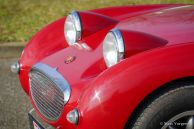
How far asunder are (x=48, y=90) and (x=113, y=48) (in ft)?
1.51

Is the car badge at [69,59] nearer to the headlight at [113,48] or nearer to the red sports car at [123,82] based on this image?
the red sports car at [123,82]

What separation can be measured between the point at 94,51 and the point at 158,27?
0.44 metres

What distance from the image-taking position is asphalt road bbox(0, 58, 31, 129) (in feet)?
12.4

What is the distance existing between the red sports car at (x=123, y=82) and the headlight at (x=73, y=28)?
0.24m

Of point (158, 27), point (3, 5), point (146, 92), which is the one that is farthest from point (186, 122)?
point (3, 5)

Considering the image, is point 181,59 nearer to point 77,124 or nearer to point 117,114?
point 117,114

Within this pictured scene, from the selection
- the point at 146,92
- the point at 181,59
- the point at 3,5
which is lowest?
the point at 3,5

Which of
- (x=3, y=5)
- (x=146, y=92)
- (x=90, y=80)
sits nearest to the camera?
(x=146, y=92)

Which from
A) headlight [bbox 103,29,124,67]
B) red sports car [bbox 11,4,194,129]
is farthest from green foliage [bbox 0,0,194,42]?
headlight [bbox 103,29,124,67]

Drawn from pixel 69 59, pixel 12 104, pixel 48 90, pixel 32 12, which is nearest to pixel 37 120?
pixel 48 90

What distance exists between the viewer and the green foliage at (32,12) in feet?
20.9

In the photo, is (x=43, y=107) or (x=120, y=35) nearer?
(x=120, y=35)

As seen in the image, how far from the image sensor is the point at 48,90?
2.70 meters

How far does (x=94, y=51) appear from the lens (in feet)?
9.53
